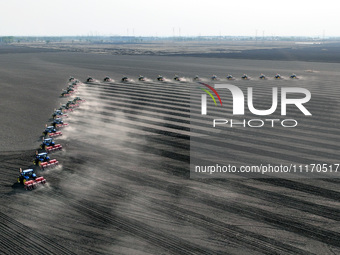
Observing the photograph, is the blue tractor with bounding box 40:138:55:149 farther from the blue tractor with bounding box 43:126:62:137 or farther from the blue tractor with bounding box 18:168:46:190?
the blue tractor with bounding box 18:168:46:190

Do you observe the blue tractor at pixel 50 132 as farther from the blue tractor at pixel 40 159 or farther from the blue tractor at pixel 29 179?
the blue tractor at pixel 29 179

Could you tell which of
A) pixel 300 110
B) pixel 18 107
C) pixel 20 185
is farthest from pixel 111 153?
pixel 300 110

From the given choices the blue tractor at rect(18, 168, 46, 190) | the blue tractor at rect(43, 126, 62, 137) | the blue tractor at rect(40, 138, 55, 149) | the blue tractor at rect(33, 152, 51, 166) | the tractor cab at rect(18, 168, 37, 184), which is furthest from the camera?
the blue tractor at rect(43, 126, 62, 137)

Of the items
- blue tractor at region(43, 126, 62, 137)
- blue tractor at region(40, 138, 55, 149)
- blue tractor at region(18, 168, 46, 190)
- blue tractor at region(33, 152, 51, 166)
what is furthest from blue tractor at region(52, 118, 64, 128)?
blue tractor at region(18, 168, 46, 190)

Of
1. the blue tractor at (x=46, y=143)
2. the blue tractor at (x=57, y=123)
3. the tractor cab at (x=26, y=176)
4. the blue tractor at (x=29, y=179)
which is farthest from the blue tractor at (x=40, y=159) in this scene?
the blue tractor at (x=57, y=123)

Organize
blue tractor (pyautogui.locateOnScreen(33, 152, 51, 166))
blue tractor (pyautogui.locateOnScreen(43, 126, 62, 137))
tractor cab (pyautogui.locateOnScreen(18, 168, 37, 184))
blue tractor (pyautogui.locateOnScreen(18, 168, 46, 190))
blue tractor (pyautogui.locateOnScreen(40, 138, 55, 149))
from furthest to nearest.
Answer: blue tractor (pyautogui.locateOnScreen(43, 126, 62, 137)) < blue tractor (pyautogui.locateOnScreen(40, 138, 55, 149)) < blue tractor (pyautogui.locateOnScreen(33, 152, 51, 166)) < tractor cab (pyautogui.locateOnScreen(18, 168, 37, 184)) < blue tractor (pyautogui.locateOnScreen(18, 168, 46, 190))

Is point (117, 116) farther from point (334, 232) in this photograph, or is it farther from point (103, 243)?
point (334, 232)

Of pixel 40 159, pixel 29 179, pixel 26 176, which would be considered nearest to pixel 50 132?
pixel 40 159

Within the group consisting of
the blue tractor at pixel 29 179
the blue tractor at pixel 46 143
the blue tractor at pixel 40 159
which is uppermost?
the blue tractor at pixel 46 143

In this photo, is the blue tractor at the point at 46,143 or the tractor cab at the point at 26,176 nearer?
the tractor cab at the point at 26,176

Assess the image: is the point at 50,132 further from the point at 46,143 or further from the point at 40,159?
the point at 40,159

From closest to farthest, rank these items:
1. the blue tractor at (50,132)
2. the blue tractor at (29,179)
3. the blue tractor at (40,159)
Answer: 1. the blue tractor at (29,179)
2. the blue tractor at (40,159)
3. the blue tractor at (50,132)
